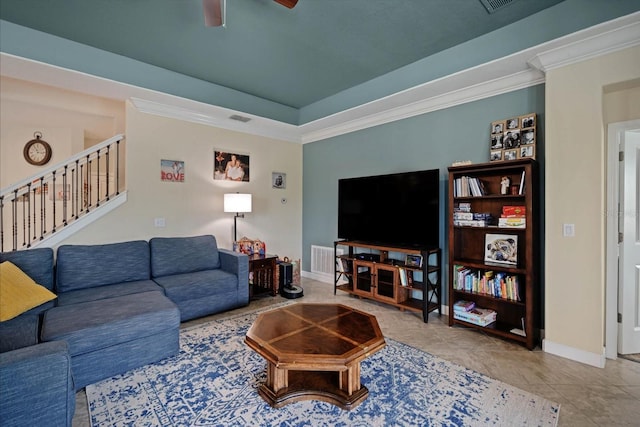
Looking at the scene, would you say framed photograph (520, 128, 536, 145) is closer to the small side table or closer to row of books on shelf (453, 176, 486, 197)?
row of books on shelf (453, 176, 486, 197)

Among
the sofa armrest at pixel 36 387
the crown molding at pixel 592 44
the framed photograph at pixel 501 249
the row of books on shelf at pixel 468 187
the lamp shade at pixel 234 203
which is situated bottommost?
the sofa armrest at pixel 36 387

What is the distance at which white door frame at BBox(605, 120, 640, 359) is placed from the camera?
247cm

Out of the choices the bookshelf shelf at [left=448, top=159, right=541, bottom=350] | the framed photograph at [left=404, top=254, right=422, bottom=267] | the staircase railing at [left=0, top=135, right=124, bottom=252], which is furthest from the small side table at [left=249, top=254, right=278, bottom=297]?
the bookshelf shelf at [left=448, top=159, right=541, bottom=350]

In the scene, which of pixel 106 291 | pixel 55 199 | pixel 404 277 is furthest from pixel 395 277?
pixel 55 199

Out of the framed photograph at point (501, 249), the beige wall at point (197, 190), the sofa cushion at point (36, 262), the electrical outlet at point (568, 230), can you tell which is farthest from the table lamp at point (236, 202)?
the electrical outlet at point (568, 230)

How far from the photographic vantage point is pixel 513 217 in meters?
2.79

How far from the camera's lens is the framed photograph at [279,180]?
5117mm

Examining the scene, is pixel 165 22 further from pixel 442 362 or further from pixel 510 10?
pixel 442 362

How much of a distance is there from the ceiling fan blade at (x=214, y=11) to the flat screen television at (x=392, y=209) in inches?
98.4

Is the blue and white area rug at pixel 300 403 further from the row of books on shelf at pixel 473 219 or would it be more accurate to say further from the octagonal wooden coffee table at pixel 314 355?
the row of books on shelf at pixel 473 219

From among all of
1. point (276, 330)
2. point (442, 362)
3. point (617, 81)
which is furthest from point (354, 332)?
point (617, 81)

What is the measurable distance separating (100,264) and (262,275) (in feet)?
6.32

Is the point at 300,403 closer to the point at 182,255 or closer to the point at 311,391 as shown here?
the point at 311,391

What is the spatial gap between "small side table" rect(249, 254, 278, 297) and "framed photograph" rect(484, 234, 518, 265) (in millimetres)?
2645
